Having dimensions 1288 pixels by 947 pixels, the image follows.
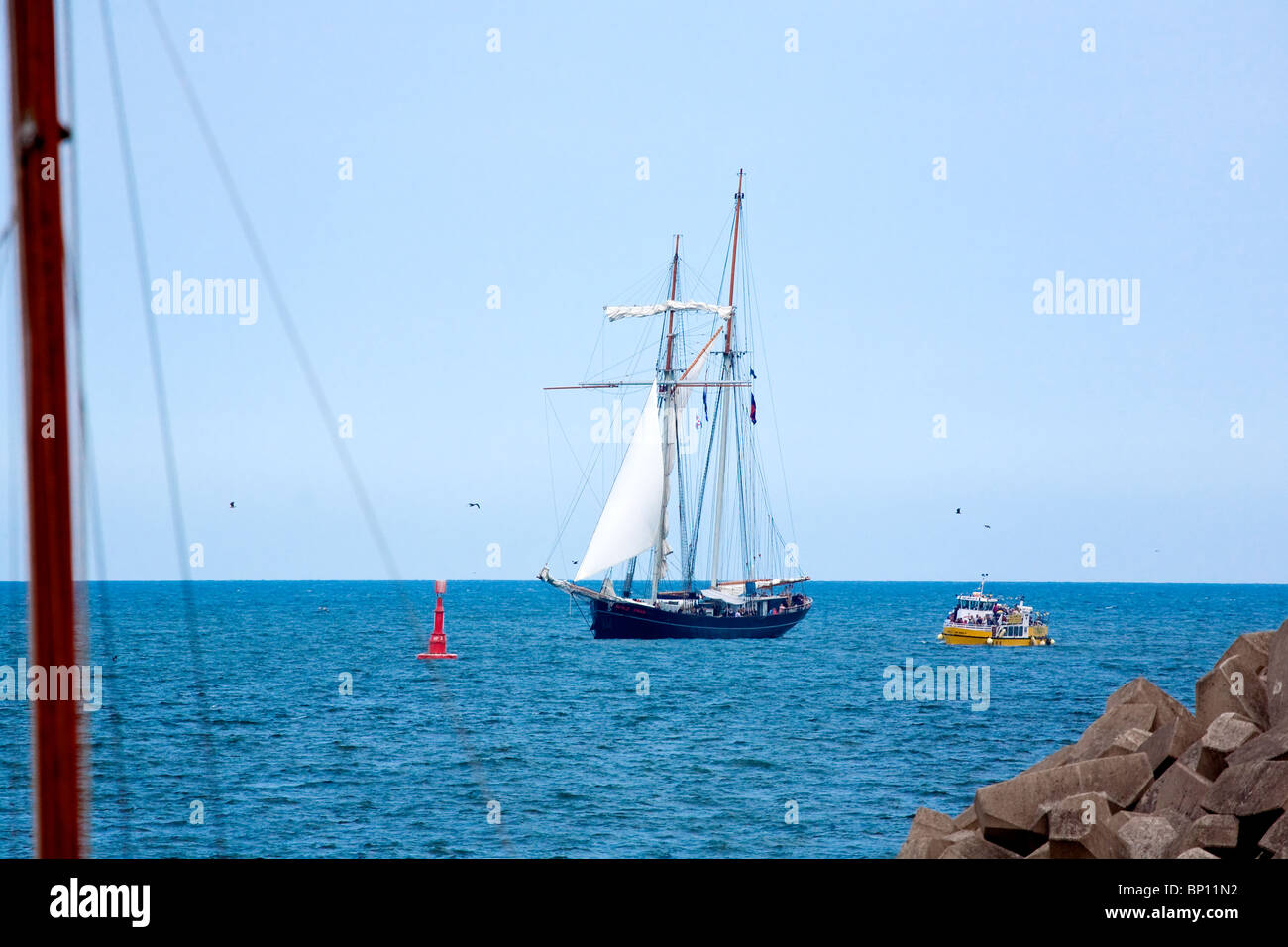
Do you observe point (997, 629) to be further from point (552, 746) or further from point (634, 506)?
point (552, 746)

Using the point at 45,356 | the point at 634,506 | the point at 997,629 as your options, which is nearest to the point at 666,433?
the point at 634,506

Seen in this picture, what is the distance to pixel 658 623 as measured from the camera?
3223 inches

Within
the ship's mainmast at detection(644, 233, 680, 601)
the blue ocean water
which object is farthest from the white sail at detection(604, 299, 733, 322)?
the blue ocean water

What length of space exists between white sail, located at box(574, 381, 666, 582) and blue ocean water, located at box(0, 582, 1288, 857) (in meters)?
6.35

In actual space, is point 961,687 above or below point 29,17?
below

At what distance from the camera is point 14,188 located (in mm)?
8031

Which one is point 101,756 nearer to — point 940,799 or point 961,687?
point 940,799

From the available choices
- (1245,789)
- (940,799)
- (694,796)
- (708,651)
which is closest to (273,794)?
(694,796)

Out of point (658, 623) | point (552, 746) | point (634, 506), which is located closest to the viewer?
point (552, 746)

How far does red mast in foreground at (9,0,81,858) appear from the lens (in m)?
7.86

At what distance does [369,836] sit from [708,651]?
5519 centimetres

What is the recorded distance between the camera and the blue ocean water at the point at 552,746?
25.4 metres

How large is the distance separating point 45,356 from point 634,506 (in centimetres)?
6824
